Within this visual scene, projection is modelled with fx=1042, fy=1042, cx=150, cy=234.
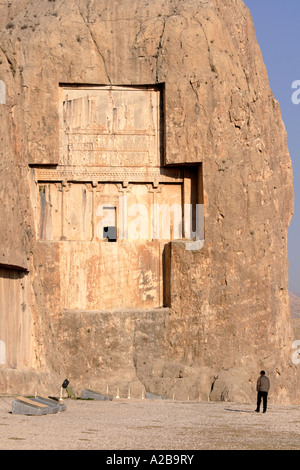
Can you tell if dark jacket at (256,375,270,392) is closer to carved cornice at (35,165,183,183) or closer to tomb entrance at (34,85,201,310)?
tomb entrance at (34,85,201,310)

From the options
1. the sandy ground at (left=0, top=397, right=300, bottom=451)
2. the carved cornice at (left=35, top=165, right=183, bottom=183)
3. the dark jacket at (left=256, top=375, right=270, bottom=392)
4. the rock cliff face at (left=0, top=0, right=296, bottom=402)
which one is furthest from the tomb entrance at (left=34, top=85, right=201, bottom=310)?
the dark jacket at (left=256, top=375, right=270, bottom=392)

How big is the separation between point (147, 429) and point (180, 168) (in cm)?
1859

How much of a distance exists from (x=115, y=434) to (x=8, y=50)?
20.9m

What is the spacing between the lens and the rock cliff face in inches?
1390

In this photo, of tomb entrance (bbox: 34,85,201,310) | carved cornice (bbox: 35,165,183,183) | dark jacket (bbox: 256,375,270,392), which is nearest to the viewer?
dark jacket (bbox: 256,375,270,392)

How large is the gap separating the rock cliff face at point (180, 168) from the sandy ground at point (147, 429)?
8.55m

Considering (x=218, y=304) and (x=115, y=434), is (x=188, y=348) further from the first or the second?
(x=115, y=434)

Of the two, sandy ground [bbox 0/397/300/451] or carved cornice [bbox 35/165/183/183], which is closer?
sandy ground [bbox 0/397/300/451]

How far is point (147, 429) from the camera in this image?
19781mm

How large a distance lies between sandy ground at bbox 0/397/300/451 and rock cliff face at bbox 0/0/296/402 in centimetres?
855

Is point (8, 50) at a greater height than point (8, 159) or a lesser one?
greater
